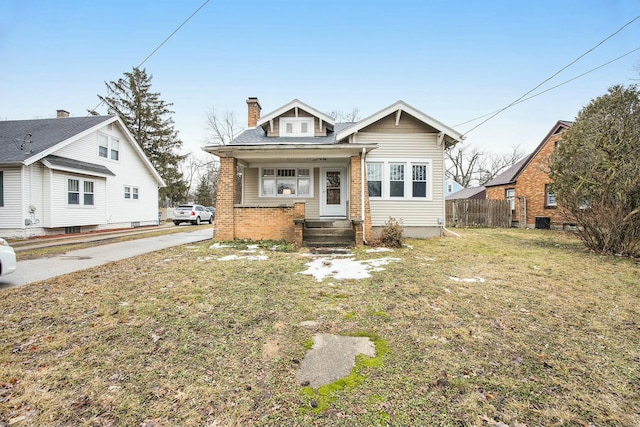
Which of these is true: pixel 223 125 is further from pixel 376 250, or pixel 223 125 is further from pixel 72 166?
pixel 376 250

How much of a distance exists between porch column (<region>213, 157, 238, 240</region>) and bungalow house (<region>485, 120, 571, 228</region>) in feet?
56.3

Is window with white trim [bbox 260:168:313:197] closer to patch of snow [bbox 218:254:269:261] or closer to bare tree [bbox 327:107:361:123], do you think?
patch of snow [bbox 218:254:269:261]

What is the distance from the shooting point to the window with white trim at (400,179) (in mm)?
11289

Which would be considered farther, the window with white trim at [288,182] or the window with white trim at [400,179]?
the window with white trim at [288,182]

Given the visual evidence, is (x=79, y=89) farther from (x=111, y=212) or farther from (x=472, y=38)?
(x=472, y=38)

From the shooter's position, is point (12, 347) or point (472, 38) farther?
point (472, 38)

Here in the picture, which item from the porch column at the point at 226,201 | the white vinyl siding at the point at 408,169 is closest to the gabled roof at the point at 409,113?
the white vinyl siding at the point at 408,169

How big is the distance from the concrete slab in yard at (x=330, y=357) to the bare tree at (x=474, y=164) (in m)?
48.2

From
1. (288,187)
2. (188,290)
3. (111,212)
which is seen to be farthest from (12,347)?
(111,212)

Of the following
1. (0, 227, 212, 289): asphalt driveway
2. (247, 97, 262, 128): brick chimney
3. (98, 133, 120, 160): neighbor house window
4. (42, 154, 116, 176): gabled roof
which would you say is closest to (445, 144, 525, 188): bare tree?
(247, 97, 262, 128): brick chimney

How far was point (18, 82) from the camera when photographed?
545 inches

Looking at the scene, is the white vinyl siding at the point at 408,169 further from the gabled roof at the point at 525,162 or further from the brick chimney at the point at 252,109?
the gabled roof at the point at 525,162

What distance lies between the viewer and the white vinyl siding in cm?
1127

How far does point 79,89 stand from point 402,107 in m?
18.3
